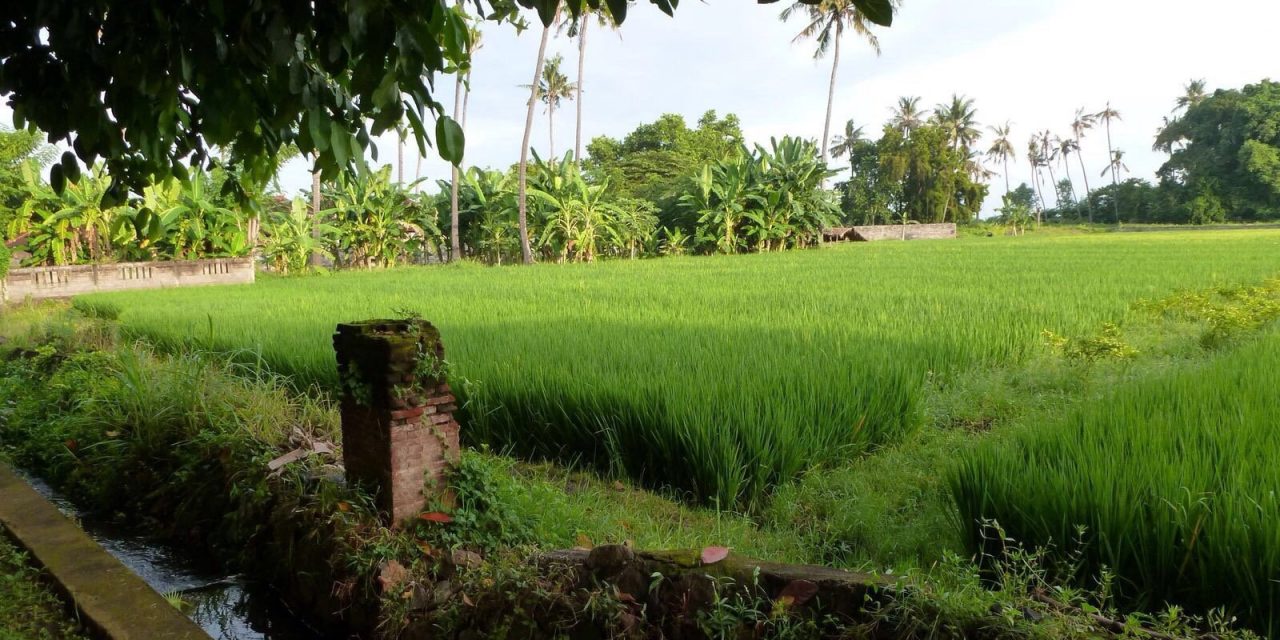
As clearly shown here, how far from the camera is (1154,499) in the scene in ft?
7.18

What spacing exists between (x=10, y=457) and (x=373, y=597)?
3387mm

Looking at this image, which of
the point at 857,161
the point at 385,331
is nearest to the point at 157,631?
the point at 385,331

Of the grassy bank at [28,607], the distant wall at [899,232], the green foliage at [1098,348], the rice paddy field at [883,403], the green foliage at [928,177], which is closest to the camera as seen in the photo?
the rice paddy field at [883,403]

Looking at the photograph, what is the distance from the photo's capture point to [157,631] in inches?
95.9

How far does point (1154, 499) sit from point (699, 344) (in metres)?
3.38

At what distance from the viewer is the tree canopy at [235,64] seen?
5.06 feet

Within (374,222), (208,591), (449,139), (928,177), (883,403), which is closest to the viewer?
(449,139)

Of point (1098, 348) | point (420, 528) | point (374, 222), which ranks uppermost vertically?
point (374, 222)

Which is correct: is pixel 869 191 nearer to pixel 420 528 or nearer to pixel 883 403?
pixel 883 403

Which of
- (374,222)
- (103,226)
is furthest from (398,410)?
(374,222)

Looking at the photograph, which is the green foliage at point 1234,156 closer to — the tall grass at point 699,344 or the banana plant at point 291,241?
the tall grass at point 699,344

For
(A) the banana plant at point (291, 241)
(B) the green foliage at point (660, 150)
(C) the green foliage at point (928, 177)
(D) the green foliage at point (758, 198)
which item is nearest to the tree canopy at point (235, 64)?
(A) the banana plant at point (291, 241)

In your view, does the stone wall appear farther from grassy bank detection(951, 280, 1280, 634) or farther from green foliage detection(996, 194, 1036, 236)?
grassy bank detection(951, 280, 1280, 634)

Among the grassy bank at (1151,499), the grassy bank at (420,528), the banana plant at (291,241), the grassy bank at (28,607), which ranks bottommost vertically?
the grassy bank at (28,607)
